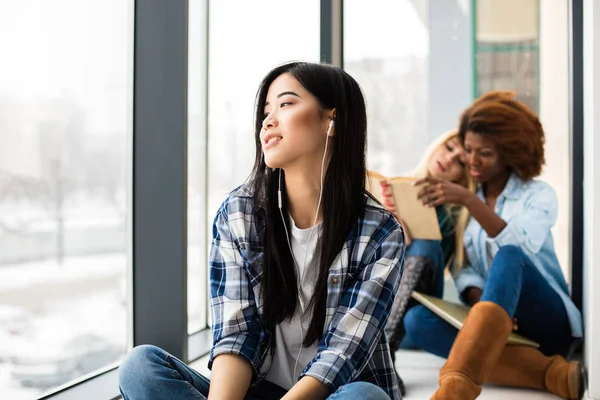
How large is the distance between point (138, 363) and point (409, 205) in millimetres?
1368

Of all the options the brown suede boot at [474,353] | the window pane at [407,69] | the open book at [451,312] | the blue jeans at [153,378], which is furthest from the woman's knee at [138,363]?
the window pane at [407,69]

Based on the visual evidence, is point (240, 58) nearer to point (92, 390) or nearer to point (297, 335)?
point (92, 390)

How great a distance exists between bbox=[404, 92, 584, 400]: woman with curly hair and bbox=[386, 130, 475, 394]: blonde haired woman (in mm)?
41

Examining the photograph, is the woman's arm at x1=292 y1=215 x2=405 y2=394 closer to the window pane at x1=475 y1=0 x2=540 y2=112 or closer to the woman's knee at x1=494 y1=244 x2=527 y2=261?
the woman's knee at x1=494 y1=244 x2=527 y2=261

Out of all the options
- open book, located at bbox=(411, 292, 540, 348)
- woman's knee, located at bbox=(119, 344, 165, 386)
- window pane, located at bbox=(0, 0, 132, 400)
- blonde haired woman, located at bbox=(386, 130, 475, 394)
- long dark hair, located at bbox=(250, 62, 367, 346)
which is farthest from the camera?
blonde haired woman, located at bbox=(386, 130, 475, 394)

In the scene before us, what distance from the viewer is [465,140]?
2703 mm

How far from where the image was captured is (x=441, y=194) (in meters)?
2.44

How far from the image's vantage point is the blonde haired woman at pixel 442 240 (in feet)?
8.27

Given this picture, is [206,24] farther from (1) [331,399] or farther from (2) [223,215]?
(1) [331,399]

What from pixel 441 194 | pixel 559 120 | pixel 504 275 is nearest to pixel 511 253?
pixel 504 275

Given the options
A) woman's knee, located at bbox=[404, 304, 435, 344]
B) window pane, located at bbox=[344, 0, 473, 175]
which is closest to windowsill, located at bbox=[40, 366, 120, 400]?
woman's knee, located at bbox=[404, 304, 435, 344]

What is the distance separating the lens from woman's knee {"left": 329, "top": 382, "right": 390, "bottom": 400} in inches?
46.8

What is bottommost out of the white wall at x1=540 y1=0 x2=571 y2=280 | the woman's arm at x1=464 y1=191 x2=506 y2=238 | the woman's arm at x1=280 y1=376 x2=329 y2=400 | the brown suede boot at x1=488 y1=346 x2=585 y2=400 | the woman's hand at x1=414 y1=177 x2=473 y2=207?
the brown suede boot at x1=488 y1=346 x2=585 y2=400

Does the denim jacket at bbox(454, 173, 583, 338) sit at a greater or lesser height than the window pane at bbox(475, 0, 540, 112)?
lesser
